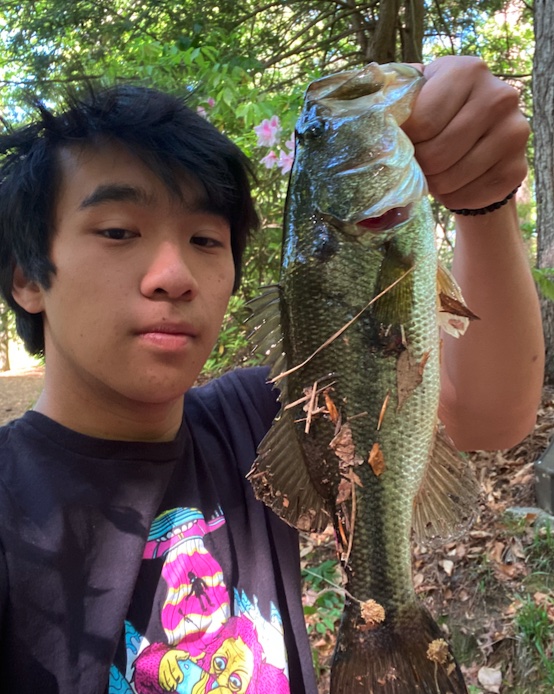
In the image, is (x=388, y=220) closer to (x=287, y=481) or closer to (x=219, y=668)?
(x=287, y=481)

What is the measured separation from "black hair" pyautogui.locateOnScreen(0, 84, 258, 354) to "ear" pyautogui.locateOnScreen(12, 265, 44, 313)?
3cm

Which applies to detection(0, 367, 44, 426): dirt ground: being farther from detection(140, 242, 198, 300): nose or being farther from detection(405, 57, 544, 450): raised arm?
detection(405, 57, 544, 450): raised arm

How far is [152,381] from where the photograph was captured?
1319 mm

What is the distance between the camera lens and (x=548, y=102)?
14.2 ft

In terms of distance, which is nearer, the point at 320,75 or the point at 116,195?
the point at 116,195

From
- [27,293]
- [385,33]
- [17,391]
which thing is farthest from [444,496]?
[17,391]

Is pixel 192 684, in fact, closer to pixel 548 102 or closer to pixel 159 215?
pixel 159 215

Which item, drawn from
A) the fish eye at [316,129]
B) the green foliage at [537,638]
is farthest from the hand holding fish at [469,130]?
the green foliage at [537,638]

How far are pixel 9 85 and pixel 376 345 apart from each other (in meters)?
3.23

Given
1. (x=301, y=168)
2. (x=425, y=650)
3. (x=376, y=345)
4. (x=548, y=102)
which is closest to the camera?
(x=425, y=650)

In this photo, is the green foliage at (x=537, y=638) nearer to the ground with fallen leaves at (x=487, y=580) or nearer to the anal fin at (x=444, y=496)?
the ground with fallen leaves at (x=487, y=580)

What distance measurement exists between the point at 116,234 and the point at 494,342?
104 cm

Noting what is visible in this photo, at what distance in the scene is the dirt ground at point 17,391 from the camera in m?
8.92

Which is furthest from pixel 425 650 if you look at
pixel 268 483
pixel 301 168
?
pixel 301 168
